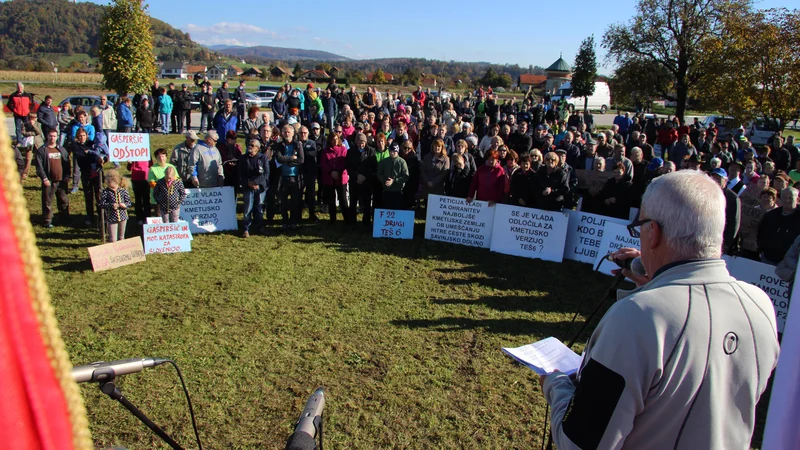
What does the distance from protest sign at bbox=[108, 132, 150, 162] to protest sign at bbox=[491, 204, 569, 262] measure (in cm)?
686

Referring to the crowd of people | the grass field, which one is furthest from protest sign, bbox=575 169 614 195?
the grass field

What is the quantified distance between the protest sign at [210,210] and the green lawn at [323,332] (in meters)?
0.37

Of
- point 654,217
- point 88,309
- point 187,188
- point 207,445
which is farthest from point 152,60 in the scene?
point 654,217

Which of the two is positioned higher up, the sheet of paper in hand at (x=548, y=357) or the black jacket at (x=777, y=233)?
the sheet of paper in hand at (x=548, y=357)

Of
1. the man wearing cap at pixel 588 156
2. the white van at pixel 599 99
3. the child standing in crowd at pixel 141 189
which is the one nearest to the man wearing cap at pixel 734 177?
the man wearing cap at pixel 588 156

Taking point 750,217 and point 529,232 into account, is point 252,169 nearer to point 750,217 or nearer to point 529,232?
point 529,232

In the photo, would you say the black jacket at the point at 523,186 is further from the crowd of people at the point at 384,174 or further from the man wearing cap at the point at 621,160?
the man wearing cap at the point at 621,160

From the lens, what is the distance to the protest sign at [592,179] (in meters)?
10.5

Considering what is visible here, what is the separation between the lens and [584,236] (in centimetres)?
959

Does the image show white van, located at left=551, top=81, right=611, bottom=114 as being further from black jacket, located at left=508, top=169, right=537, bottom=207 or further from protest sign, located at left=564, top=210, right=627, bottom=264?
protest sign, located at left=564, top=210, right=627, bottom=264

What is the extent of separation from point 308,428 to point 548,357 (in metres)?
1.22

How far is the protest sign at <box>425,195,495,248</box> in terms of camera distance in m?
10.3

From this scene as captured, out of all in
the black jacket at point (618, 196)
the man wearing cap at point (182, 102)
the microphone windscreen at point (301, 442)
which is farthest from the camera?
the man wearing cap at point (182, 102)

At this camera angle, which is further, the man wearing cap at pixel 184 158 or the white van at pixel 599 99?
the white van at pixel 599 99
